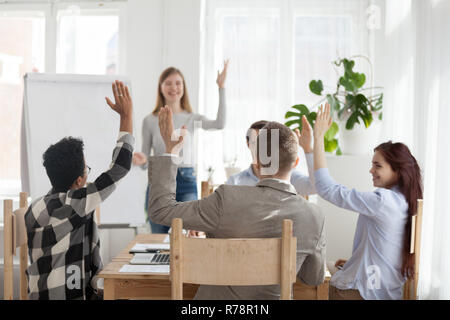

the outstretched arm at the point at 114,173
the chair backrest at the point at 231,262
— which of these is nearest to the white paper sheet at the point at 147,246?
the outstretched arm at the point at 114,173

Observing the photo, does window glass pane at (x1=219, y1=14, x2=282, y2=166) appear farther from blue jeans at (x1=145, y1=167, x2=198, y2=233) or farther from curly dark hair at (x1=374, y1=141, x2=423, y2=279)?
curly dark hair at (x1=374, y1=141, x2=423, y2=279)

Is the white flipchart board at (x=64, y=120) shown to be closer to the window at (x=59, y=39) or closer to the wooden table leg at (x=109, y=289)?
the wooden table leg at (x=109, y=289)

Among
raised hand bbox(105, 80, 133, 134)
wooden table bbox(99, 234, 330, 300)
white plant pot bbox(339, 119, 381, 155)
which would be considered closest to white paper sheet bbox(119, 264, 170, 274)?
wooden table bbox(99, 234, 330, 300)

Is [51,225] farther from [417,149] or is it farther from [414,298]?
[417,149]

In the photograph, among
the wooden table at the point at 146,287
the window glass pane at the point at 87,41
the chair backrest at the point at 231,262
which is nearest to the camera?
the chair backrest at the point at 231,262

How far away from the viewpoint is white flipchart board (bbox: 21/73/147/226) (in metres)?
1.98

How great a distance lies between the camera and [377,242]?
1.95m

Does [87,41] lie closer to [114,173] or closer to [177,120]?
[177,120]

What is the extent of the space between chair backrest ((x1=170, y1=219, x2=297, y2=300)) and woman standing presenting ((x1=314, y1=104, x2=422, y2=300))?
0.69 m

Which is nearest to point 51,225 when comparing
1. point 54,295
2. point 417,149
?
point 54,295

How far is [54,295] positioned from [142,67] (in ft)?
7.70

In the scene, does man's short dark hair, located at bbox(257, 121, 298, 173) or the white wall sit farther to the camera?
the white wall

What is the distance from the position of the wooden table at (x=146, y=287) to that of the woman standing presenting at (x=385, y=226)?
43cm

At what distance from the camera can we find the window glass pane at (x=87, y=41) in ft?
12.0
